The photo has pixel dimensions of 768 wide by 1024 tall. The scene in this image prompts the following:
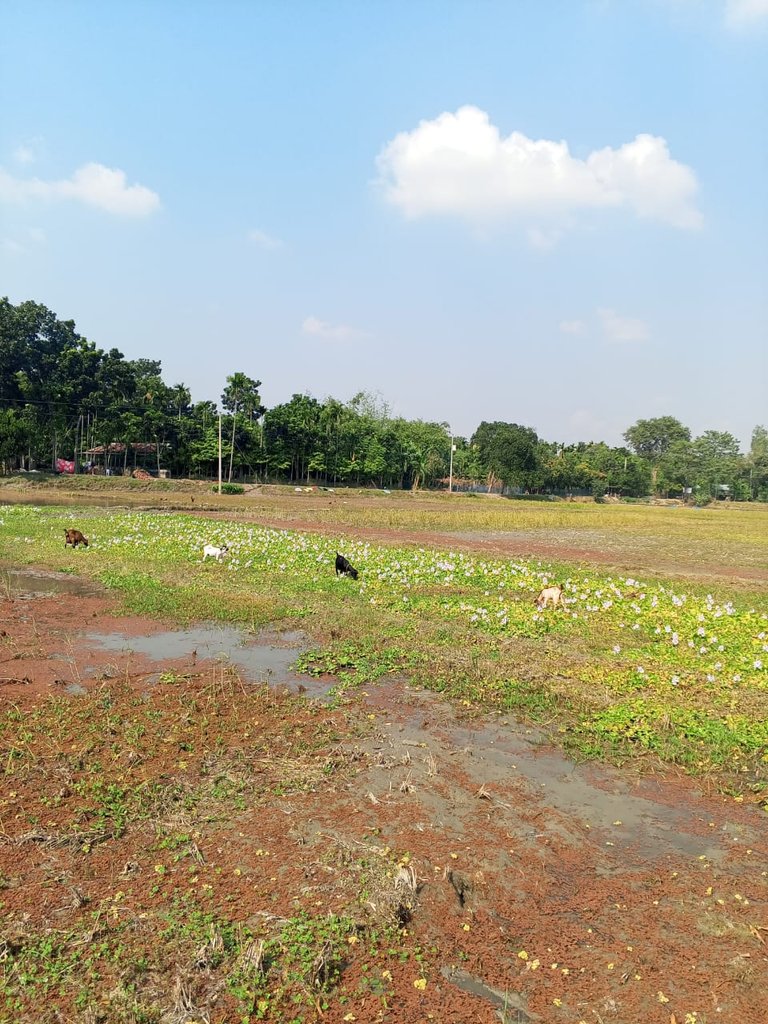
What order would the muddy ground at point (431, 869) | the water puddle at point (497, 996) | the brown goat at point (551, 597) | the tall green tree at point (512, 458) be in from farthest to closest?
the tall green tree at point (512, 458), the brown goat at point (551, 597), the muddy ground at point (431, 869), the water puddle at point (497, 996)

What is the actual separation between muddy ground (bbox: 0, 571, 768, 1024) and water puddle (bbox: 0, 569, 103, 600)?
24.5 feet

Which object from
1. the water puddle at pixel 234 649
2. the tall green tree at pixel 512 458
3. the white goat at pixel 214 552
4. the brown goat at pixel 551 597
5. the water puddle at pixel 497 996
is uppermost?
the tall green tree at pixel 512 458

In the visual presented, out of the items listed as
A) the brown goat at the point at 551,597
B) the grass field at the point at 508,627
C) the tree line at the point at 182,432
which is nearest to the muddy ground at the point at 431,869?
the grass field at the point at 508,627

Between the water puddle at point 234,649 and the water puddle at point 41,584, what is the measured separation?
405cm

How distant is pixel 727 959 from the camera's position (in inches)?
164

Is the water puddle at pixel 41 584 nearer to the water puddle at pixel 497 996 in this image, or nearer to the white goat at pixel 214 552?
the white goat at pixel 214 552

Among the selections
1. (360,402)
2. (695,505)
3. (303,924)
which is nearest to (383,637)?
(303,924)

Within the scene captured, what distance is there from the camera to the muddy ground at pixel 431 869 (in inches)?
151

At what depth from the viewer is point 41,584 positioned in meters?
16.3

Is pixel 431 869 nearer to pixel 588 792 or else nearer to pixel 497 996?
pixel 497 996

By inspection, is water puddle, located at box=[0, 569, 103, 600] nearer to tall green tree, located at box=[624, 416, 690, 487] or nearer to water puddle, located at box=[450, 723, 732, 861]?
water puddle, located at box=[450, 723, 732, 861]

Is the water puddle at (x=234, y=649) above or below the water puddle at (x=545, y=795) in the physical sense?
above

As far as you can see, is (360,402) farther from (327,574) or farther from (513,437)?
(327,574)

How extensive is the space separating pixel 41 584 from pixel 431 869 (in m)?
14.5
